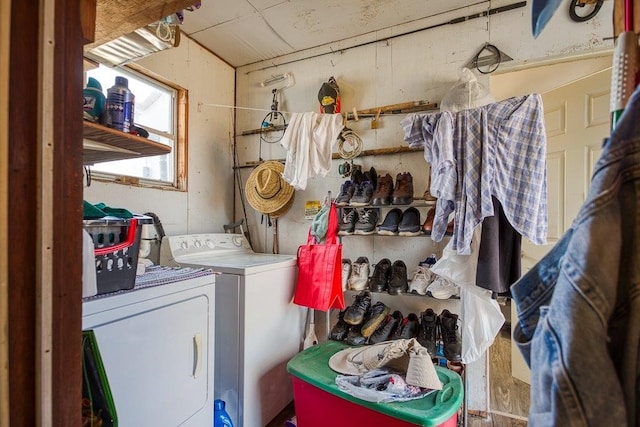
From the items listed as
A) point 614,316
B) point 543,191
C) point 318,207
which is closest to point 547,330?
point 614,316

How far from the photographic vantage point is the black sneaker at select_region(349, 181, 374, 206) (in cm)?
188

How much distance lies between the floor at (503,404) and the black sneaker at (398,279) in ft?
2.96

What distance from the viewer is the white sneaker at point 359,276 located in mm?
1903

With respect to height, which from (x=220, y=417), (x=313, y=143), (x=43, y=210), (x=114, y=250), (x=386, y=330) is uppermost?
(x=313, y=143)

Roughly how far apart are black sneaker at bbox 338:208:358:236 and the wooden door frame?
153cm

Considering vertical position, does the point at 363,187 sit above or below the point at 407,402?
above

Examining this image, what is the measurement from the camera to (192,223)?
233 centimetres

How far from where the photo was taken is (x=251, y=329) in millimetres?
1643

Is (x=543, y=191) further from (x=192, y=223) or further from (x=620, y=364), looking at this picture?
(x=192, y=223)

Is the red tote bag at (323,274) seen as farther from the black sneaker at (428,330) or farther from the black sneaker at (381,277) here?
the black sneaker at (428,330)

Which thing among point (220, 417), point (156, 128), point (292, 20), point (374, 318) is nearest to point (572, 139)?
point (374, 318)

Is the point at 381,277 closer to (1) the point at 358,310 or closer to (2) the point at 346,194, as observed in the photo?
(1) the point at 358,310

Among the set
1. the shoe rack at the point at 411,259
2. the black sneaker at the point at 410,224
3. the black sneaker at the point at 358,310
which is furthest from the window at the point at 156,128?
the black sneaker at the point at 410,224

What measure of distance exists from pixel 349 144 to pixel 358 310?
44.9 inches
